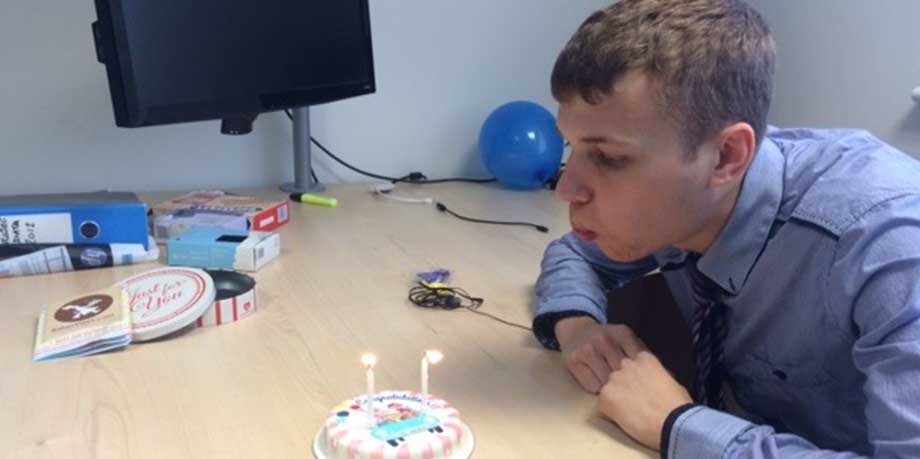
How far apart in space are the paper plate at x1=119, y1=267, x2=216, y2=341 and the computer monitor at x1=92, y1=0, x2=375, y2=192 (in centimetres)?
32

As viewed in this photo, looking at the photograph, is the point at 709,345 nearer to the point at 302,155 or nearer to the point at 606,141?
the point at 606,141

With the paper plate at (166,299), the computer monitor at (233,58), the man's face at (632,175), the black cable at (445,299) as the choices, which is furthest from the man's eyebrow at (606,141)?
the computer monitor at (233,58)

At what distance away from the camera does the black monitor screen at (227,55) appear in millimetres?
1343

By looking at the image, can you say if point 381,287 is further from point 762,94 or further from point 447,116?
point 447,116

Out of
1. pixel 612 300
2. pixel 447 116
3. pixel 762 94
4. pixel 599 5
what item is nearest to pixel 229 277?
pixel 612 300

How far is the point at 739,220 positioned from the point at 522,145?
0.98 metres

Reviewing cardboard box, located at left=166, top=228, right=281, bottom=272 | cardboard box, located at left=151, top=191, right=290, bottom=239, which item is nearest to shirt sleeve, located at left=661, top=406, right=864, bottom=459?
cardboard box, located at left=166, top=228, right=281, bottom=272

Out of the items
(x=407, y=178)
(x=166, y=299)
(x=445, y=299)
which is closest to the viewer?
(x=166, y=299)

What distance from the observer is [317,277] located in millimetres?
1311

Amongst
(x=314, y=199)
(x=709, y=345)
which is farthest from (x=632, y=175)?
(x=314, y=199)

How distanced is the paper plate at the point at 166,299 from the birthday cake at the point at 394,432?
0.96 feet

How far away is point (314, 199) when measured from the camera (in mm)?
1758

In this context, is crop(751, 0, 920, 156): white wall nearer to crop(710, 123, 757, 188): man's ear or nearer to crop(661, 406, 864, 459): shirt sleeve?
crop(710, 123, 757, 188): man's ear

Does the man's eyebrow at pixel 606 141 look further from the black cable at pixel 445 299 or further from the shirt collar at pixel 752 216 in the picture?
the black cable at pixel 445 299
